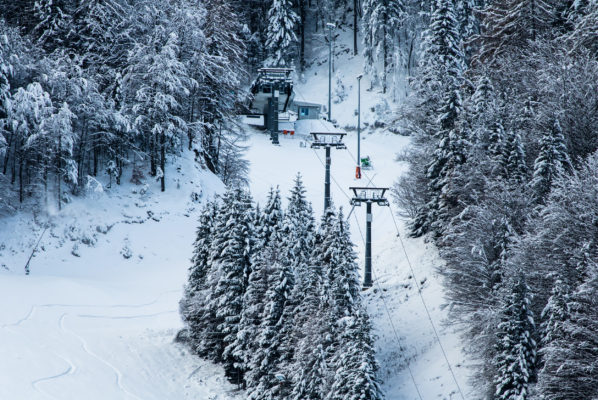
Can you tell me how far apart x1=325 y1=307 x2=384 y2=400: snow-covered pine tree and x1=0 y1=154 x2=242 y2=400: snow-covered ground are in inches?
321

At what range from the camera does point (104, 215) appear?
40719mm

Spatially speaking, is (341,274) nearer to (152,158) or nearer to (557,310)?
(557,310)

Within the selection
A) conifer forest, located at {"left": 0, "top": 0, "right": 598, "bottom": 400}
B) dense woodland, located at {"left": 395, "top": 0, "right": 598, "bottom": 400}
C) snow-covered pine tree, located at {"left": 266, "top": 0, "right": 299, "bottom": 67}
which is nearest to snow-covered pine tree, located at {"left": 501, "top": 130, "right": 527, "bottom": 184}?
dense woodland, located at {"left": 395, "top": 0, "right": 598, "bottom": 400}

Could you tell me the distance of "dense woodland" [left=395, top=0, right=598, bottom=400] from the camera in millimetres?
19062

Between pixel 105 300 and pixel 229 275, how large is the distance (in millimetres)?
9072

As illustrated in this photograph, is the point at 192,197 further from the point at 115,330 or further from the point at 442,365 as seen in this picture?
the point at 442,365

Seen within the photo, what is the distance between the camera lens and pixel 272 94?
209 feet

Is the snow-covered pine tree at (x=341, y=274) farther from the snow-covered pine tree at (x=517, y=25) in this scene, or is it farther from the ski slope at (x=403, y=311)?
the snow-covered pine tree at (x=517, y=25)

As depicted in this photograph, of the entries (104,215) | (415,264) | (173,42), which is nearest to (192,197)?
(104,215)

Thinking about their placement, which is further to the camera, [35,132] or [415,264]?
[35,132]

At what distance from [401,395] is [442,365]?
6.97 ft

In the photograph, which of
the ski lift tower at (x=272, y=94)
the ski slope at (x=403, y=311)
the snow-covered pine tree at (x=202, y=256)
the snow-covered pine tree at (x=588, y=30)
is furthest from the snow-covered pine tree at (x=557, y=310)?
the ski lift tower at (x=272, y=94)

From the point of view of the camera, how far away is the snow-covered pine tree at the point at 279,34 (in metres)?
74.3

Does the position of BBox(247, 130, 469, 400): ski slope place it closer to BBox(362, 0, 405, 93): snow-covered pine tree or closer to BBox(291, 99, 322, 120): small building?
BBox(291, 99, 322, 120): small building
